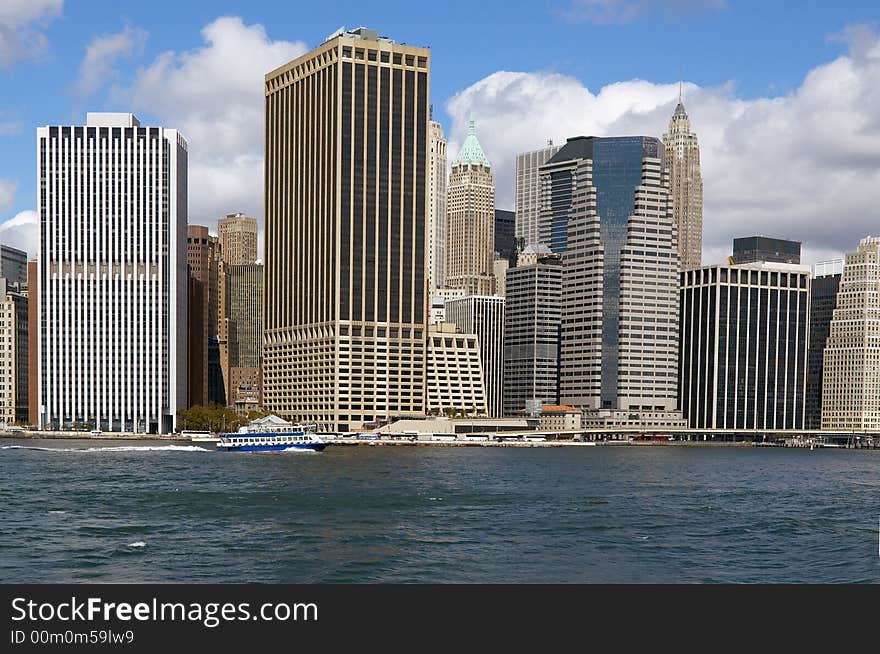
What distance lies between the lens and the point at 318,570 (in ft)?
211

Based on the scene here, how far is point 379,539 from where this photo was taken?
77.6 m

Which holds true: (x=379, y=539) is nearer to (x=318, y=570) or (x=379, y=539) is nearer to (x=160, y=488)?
(x=318, y=570)

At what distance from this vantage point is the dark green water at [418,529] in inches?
2552

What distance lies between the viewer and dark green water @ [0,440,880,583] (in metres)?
64.8

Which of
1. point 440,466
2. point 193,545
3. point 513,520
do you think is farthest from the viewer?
point 440,466

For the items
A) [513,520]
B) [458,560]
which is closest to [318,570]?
[458,560]

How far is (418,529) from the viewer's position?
84000 mm

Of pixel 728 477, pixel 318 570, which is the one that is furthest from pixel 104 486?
pixel 728 477
